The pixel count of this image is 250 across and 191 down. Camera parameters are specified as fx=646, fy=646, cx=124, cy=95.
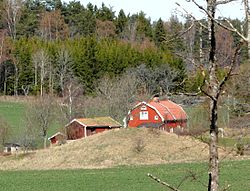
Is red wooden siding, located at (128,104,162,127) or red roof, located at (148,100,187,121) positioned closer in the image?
red roof, located at (148,100,187,121)

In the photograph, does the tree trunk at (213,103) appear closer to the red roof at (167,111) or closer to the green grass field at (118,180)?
the green grass field at (118,180)

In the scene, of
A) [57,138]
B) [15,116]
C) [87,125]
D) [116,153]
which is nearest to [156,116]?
[87,125]

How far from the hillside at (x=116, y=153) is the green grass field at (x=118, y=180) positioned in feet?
14.9

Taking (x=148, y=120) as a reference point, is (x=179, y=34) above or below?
above

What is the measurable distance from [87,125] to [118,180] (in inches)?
902

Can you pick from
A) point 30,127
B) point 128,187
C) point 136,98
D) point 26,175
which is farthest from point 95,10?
point 128,187

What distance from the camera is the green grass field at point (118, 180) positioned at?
21.5 metres

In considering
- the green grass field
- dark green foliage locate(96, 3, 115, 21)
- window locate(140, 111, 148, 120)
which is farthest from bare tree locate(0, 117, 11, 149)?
dark green foliage locate(96, 3, 115, 21)

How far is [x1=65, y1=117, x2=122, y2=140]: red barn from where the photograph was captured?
46.8 meters

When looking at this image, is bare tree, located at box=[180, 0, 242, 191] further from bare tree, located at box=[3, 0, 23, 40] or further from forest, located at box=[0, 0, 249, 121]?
bare tree, located at box=[3, 0, 23, 40]

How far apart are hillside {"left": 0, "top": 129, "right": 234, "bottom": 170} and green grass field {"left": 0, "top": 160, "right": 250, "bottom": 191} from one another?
4539 mm

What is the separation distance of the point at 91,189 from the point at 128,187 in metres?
1.29

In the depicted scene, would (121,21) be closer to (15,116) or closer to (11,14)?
(11,14)

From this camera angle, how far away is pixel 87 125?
154 feet
